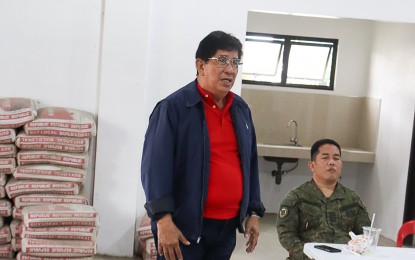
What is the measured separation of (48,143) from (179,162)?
2.48 m

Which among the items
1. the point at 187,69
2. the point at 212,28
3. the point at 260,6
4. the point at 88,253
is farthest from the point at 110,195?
the point at 260,6

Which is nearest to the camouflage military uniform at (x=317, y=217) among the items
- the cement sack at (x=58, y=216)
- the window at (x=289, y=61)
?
the cement sack at (x=58, y=216)

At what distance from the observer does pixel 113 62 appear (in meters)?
5.18

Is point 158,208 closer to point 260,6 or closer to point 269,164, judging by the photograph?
point 260,6

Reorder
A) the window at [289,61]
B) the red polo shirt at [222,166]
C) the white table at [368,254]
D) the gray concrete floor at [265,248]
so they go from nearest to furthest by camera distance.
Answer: the red polo shirt at [222,166]
the white table at [368,254]
the gray concrete floor at [265,248]
the window at [289,61]

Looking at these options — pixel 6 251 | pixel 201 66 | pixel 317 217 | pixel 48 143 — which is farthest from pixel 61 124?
pixel 201 66

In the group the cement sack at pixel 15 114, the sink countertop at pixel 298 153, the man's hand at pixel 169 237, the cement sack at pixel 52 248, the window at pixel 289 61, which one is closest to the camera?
the man's hand at pixel 169 237

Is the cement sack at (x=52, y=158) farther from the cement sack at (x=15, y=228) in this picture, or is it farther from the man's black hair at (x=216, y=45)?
the man's black hair at (x=216, y=45)

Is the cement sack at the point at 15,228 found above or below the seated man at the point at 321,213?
below

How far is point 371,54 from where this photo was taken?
7.59m

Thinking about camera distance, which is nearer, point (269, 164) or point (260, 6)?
point (260, 6)

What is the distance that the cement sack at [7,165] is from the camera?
4.79 metres

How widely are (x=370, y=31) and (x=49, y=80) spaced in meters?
4.11

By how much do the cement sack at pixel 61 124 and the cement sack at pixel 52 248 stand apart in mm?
816
